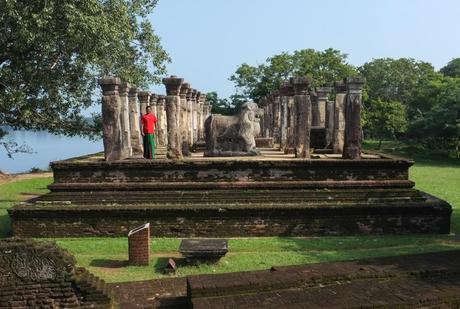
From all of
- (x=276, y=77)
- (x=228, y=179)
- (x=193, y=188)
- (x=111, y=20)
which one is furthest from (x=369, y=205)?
(x=276, y=77)

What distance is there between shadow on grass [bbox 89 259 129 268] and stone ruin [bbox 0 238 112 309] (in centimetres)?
240

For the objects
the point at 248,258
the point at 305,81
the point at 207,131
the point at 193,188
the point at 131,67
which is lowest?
the point at 248,258

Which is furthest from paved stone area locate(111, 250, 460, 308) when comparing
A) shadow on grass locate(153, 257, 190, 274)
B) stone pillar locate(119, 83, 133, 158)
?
stone pillar locate(119, 83, 133, 158)

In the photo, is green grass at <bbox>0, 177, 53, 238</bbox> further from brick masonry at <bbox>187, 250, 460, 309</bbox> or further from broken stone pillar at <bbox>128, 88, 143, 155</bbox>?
brick masonry at <bbox>187, 250, 460, 309</bbox>

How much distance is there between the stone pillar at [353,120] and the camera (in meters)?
10.9

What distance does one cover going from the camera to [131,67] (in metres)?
19.3

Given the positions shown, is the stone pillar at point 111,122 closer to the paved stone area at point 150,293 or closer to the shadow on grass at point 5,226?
the shadow on grass at point 5,226

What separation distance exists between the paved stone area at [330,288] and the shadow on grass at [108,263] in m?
1.56

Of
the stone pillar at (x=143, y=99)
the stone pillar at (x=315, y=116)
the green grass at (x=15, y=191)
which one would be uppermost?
the stone pillar at (x=143, y=99)

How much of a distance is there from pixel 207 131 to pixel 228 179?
340 centimetres

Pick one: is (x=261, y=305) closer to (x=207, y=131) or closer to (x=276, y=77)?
(x=207, y=131)

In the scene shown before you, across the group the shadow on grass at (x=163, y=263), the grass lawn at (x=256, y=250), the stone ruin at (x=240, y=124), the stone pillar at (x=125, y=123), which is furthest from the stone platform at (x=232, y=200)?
the stone pillar at (x=125, y=123)

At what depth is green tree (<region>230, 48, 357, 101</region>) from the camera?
4009 cm

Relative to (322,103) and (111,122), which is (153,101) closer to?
(322,103)
